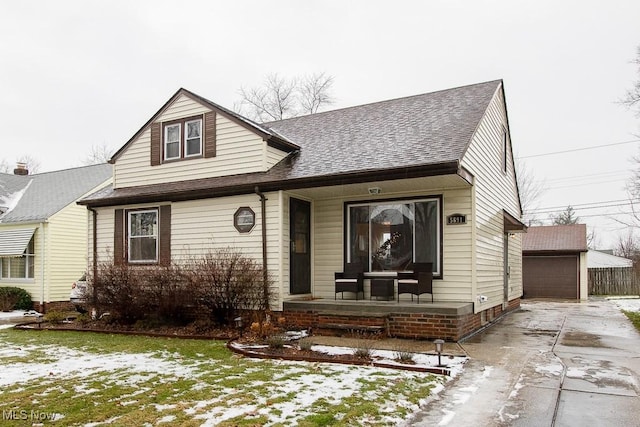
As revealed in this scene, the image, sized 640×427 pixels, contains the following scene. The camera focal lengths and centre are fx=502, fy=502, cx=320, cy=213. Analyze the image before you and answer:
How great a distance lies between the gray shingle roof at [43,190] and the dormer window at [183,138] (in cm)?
743

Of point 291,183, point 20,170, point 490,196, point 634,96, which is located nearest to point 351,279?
point 291,183

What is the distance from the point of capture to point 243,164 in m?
11.4

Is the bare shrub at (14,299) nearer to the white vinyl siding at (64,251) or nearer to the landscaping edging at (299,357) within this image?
the white vinyl siding at (64,251)

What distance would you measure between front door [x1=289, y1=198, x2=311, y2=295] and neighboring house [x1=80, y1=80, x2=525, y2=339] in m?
0.04

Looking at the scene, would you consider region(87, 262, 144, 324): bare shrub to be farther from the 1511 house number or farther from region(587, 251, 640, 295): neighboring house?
region(587, 251, 640, 295): neighboring house

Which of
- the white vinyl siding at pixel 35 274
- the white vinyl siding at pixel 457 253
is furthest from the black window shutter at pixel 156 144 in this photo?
the white vinyl siding at pixel 35 274

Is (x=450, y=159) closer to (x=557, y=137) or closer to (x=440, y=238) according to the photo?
(x=440, y=238)

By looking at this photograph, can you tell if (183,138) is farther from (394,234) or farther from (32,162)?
(32,162)

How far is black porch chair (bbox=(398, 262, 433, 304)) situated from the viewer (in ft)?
31.4

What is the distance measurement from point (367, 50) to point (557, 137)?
26537 millimetres

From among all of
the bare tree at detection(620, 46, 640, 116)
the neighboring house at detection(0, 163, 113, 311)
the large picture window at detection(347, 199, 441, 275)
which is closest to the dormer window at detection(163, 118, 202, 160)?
the large picture window at detection(347, 199, 441, 275)

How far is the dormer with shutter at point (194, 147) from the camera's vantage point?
11367mm

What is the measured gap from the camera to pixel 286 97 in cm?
3238

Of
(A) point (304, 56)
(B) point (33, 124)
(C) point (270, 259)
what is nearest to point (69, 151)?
(B) point (33, 124)
